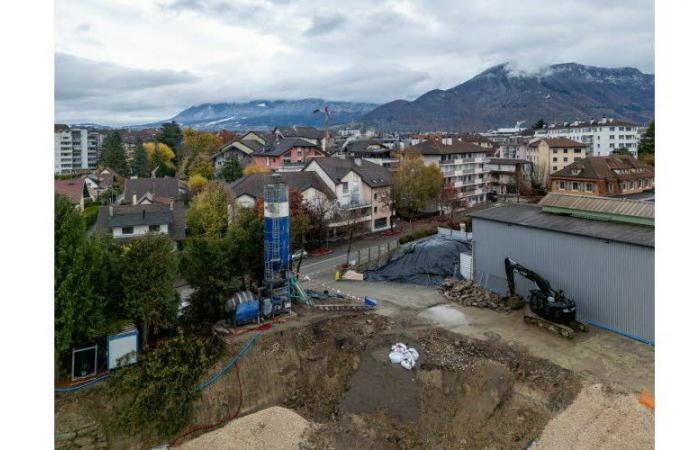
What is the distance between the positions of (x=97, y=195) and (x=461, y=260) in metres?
44.8

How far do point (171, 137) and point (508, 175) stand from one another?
49040mm

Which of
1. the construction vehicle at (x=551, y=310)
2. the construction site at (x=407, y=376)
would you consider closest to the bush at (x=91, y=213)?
the construction site at (x=407, y=376)

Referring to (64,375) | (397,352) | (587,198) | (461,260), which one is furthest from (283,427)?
(587,198)

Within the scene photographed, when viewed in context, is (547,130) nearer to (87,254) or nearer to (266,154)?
(266,154)

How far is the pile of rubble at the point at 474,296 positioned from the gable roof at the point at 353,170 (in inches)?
685

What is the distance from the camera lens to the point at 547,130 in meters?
88.8

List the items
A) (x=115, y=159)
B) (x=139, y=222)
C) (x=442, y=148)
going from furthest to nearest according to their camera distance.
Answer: (x=115, y=159)
(x=442, y=148)
(x=139, y=222)

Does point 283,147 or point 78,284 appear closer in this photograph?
point 78,284

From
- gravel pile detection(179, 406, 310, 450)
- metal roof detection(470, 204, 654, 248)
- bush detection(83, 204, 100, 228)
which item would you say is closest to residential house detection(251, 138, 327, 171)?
bush detection(83, 204, 100, 228)

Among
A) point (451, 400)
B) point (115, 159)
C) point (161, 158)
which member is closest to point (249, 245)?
point (451, 400)

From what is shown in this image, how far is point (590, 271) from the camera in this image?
17.7m

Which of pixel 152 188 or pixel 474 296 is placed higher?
pixel 152 188

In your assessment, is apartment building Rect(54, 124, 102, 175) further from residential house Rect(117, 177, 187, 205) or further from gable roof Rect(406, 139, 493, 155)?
gable roof Rect(406, 139, 493, 155)

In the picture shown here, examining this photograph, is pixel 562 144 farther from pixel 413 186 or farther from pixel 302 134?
pixel 302 134
